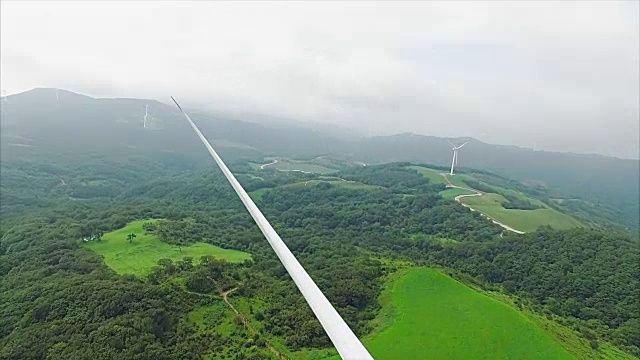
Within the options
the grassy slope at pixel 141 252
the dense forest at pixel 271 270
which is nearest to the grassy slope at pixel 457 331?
the dense forest at pixel 271 270

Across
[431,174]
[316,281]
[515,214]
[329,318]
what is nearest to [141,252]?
[316,281]

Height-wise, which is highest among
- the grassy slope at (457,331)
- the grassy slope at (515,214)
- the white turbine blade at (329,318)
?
the white turbine blade at (329,318)

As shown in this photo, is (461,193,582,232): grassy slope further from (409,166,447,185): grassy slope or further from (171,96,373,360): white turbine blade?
(171,96,373,360): white turbine blade

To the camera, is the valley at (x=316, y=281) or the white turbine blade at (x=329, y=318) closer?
the white turbine blade at (x=329, y=318)

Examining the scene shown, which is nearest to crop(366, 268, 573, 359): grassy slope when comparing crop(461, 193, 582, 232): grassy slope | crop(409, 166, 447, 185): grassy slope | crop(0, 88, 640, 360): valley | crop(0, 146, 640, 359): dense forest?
crop(0, 88, 640, 360): valley

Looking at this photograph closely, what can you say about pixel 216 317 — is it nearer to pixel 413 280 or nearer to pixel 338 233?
pixel 413 280

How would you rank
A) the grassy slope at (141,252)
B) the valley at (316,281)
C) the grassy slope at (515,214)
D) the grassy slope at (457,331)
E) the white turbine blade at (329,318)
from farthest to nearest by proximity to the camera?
the grassy slope at (515,214)
the grassy slope at (141,252)
the valley at (316,281)
the grassy slope at (457,331)
the white turbine blade at (329,318)

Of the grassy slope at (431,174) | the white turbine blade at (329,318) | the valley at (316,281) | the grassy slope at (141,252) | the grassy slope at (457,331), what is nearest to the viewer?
the white turbine blade at (329,318)

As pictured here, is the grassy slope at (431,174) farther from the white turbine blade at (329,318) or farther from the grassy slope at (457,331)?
the white turbine blade at (329,318)
